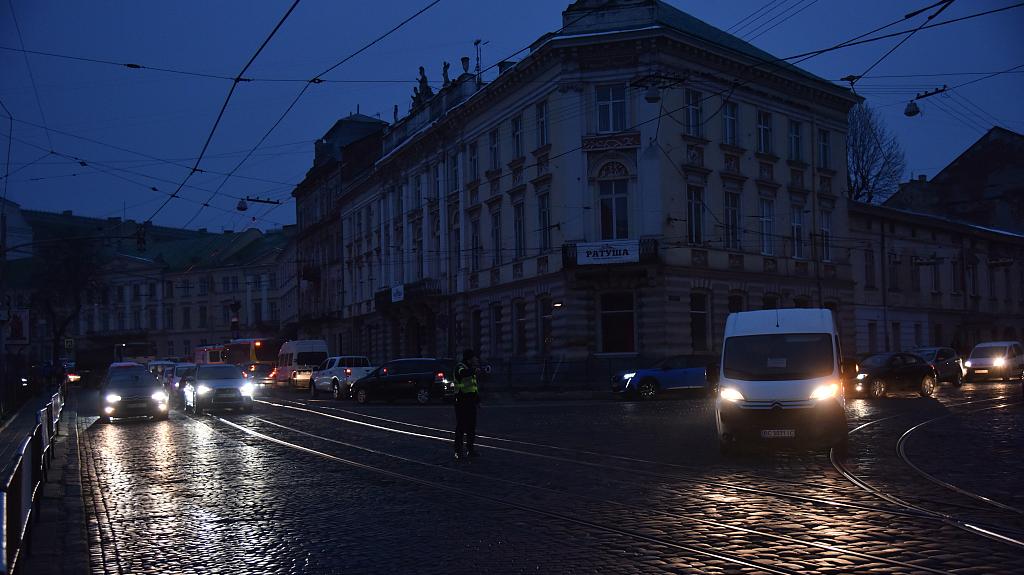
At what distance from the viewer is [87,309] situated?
11412 centimetres

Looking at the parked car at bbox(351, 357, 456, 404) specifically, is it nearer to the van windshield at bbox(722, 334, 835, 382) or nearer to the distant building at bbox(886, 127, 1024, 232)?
the van windshield at bbox(722, 334, 835, 382)

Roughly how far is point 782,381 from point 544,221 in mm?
27521

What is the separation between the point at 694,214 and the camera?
4081cm

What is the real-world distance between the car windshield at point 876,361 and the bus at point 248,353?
122 feet

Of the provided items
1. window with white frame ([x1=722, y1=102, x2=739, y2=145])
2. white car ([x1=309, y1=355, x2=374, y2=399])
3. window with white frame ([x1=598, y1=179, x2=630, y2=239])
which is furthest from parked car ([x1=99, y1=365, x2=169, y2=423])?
window with white frame ([x1=722, y1=102, x2=739, y2=145])

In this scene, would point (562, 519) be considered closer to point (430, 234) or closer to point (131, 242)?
point (430, 234)

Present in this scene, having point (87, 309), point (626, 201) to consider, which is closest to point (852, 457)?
point (626, 201)

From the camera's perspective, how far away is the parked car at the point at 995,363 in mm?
39594

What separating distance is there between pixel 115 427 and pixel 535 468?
14.9 meters

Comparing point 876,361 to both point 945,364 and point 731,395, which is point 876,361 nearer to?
point 945,364

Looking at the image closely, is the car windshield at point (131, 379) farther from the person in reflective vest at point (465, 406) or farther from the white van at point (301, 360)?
the white van at point (301, 360)

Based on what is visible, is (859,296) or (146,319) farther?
(146,319)

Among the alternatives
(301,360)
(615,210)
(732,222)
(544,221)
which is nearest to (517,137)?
(544,221)

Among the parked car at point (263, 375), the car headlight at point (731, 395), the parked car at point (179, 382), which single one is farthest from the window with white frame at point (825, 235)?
the car headlight at point (731, 395)
